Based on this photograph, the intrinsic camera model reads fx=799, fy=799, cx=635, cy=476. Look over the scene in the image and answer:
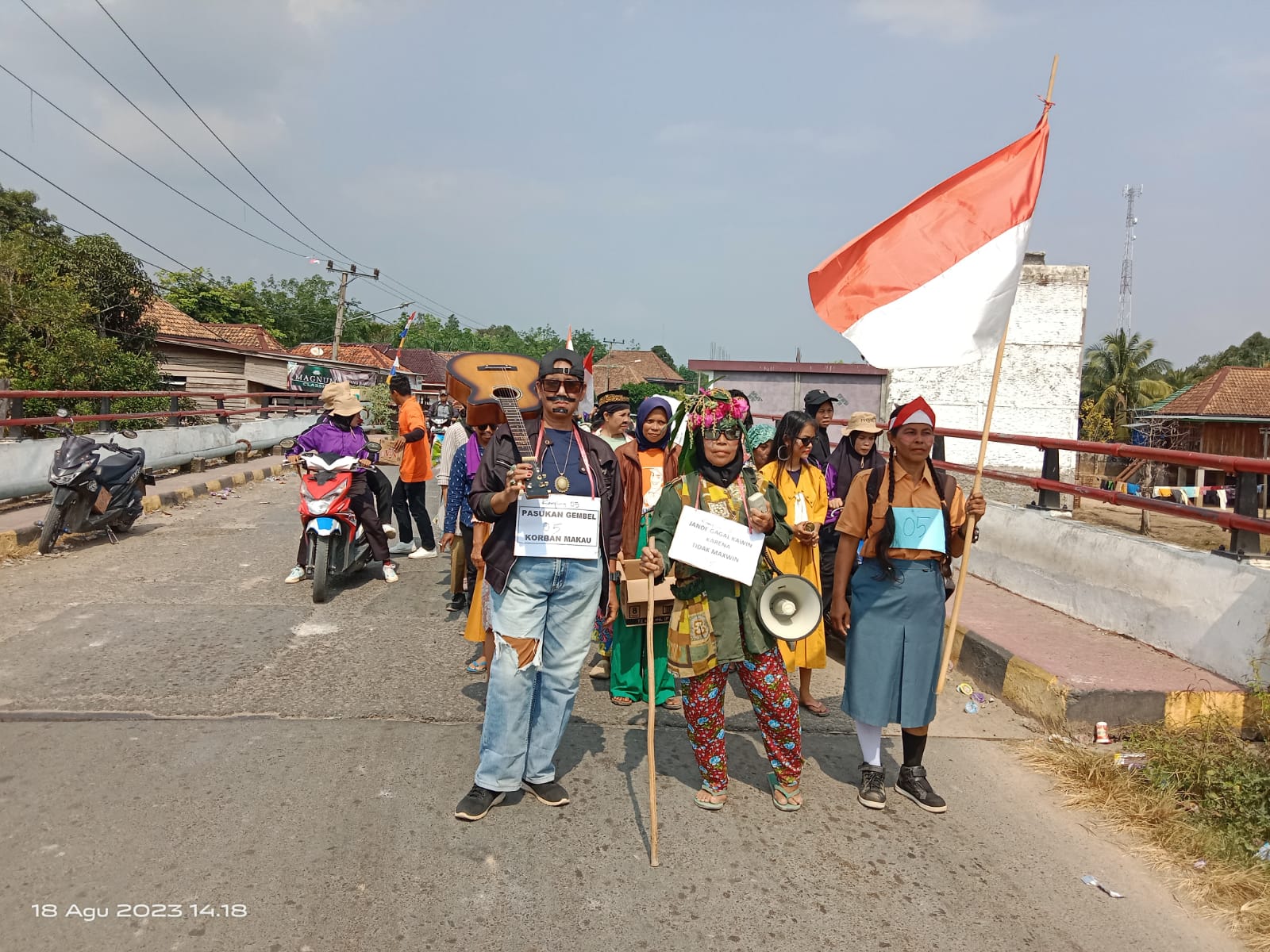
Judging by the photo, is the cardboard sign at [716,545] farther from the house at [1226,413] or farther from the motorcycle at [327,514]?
the house at [1226,413]

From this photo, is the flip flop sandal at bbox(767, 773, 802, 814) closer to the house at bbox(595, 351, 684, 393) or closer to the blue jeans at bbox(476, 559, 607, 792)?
the blue jeans at bbox(476, 559, 607, 792)

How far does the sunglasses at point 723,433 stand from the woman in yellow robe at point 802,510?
1034mm

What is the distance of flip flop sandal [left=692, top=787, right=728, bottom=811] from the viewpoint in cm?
351

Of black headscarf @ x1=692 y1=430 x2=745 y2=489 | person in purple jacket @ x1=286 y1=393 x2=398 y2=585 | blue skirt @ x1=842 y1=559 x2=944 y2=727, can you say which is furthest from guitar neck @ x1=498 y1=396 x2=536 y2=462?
person in purple jacket @ x1=286 y1=393 x2=398 y2=585

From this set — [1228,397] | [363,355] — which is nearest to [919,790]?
[1228,397]

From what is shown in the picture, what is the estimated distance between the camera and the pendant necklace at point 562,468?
11.2 ft

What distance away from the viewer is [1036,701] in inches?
180

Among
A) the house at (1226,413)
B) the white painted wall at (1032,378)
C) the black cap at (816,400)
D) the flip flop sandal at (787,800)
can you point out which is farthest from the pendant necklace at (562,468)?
the house at (1226,413)

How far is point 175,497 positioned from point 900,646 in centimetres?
1056

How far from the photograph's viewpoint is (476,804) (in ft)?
10.9

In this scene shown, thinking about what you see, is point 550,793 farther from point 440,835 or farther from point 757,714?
point 757,714

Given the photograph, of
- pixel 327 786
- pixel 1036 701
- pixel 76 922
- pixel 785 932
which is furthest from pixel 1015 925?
pixel 76 922

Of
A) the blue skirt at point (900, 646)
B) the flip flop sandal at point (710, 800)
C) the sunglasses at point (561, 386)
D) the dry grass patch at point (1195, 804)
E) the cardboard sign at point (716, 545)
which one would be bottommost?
the flip flop sandal at point (710, 800)

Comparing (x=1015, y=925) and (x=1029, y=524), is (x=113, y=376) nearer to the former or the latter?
(x=1029, y=524)
